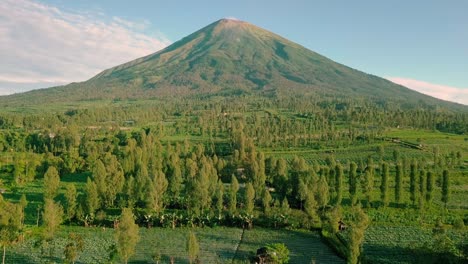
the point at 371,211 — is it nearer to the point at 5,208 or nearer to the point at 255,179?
the point at 255,179

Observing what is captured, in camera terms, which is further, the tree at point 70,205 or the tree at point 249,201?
the tree at point 249,201

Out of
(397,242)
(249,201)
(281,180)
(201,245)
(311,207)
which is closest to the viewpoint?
(201,245)

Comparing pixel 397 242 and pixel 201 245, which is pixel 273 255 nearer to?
pixel 201 245

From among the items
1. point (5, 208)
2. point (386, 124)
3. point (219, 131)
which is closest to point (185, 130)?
point (219, 131)

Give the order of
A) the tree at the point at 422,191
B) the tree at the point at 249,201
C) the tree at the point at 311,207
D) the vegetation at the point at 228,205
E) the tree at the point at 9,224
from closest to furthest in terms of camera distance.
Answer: the tree at the point at 9,224, the vegetation at the point at 228,205, the tree at the point at 311,207, the tree at the point at 249,201, the tree at the point at 422,191

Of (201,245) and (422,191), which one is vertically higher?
(422,191)

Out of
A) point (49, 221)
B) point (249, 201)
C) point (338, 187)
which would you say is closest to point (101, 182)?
point (49, 221)

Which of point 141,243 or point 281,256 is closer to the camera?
point 281,256

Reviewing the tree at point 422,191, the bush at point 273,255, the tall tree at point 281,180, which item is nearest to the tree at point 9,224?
the bush at point 273,255

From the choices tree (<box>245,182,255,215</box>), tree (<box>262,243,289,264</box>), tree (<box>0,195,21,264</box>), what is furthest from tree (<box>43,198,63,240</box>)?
tree (<box>262,243,289,264</box>)

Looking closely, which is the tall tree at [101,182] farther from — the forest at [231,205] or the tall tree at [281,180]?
the tall tree at [281,180]

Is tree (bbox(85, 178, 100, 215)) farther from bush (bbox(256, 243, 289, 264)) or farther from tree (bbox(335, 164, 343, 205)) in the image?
tree (bbox(335, 164, 343, 205))
